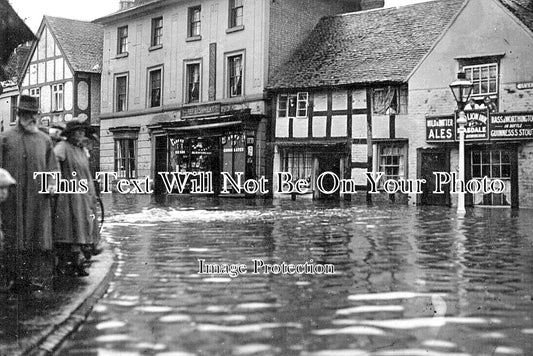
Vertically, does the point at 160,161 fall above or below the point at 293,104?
below

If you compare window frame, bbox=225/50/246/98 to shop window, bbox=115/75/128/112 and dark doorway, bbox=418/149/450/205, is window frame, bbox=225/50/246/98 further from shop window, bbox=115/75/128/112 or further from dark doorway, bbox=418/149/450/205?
dark doorway, bbox=418/149/450/205

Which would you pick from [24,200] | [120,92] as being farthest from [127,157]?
[24,200]

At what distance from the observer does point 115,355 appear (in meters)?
4.01

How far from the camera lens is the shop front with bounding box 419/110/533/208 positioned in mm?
19969

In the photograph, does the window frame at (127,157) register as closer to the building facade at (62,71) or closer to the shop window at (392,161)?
the building facade at (62,71)

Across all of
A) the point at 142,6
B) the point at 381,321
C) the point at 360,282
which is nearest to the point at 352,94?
the point at 142,6

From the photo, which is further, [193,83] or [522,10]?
[193,83]

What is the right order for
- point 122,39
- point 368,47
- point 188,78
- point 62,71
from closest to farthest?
point 62,71 → point 368,47 → point 188,78 → point 122,39

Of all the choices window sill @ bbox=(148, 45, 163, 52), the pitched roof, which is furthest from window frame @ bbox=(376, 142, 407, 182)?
window sill @ bbox=(148, 45, 163, 52)

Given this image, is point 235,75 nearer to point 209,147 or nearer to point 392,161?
point 209,147

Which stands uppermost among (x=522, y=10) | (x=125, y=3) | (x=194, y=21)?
(x=125, y=3)

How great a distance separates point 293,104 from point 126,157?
1009 cm

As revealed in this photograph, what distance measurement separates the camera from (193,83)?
94.3 feet

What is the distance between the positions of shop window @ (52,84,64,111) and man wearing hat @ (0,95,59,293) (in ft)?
54.3
